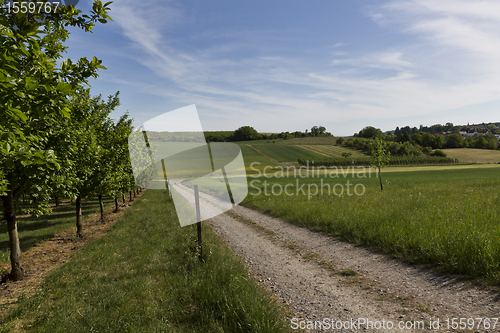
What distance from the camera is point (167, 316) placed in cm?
479

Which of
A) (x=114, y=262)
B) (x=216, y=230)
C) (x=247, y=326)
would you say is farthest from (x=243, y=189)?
(x=216, y=230)

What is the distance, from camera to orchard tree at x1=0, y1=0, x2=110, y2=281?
109 inches

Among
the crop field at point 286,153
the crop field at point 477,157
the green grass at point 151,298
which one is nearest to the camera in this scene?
the green grass at point 151,298

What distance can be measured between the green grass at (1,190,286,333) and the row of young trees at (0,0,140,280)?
280 centimetres

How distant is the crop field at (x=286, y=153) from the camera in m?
71.9

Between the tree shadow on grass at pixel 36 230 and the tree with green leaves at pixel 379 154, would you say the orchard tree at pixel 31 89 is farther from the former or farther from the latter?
the tree with green leaves at pixel 379 154

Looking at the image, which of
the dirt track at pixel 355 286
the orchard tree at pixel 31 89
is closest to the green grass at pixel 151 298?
the dirt track at pixel 355 286

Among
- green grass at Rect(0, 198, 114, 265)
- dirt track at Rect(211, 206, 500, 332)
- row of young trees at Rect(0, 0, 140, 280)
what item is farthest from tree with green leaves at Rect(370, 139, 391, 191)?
green grass at Rect(0, 198, 114, 265)

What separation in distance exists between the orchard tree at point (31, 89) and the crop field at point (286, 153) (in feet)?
209

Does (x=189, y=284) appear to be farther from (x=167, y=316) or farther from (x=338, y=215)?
(x=338, y=215)

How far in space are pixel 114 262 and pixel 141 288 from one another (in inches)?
119

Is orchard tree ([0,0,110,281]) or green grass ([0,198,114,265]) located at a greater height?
orchard tree ([0,0,110,281])

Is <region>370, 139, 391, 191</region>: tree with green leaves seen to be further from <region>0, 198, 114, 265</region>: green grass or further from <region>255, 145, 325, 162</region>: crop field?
<region>255, 145, 325, 162</region>: crop field

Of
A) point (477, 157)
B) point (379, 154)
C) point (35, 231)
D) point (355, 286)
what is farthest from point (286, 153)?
point (355, 286)
